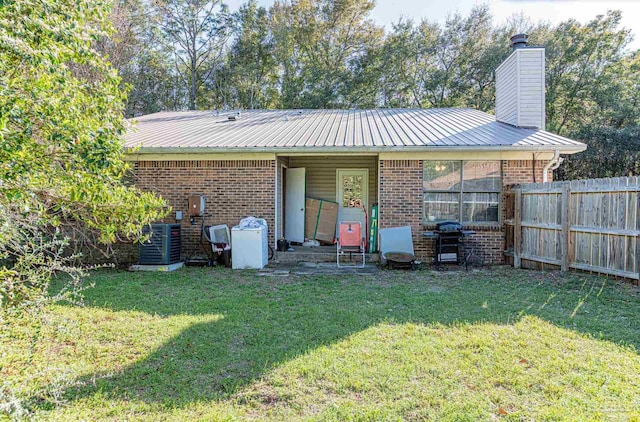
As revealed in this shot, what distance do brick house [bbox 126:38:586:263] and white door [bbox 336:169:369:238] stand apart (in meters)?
1.56

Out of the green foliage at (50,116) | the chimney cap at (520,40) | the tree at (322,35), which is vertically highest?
the tree at (322,35)

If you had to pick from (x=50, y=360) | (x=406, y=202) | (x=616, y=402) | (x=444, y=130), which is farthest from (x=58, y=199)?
(x=444, y=130)

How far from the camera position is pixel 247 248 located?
800cm

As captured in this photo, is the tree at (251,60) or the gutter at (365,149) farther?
the tree at (251,60)

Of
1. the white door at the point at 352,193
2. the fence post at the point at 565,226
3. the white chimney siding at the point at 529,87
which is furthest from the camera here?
the white door at the point at 352,193

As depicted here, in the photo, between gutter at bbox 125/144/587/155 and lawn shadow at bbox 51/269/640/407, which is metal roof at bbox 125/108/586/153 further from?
lawn shadow at bbox 51/269/640/407

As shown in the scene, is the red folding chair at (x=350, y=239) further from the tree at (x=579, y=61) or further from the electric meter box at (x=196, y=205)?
the tree at (x=579, y=61)

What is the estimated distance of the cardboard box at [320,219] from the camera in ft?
35.5

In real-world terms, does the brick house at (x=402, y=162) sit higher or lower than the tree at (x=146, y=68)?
lower

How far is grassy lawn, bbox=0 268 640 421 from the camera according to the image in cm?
272

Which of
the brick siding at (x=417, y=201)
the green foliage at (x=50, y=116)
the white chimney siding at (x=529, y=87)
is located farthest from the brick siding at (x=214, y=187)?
the white chimney siding at (x=529, y=87)

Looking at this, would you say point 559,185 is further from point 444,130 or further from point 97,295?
point 97,295

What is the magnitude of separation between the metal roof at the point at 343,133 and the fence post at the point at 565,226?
136 cm

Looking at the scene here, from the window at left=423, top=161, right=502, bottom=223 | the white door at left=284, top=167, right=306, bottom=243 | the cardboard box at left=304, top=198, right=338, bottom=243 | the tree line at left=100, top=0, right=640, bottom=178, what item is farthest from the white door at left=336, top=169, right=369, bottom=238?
the tree line at left=100, top=0, right=640, bottom=178
